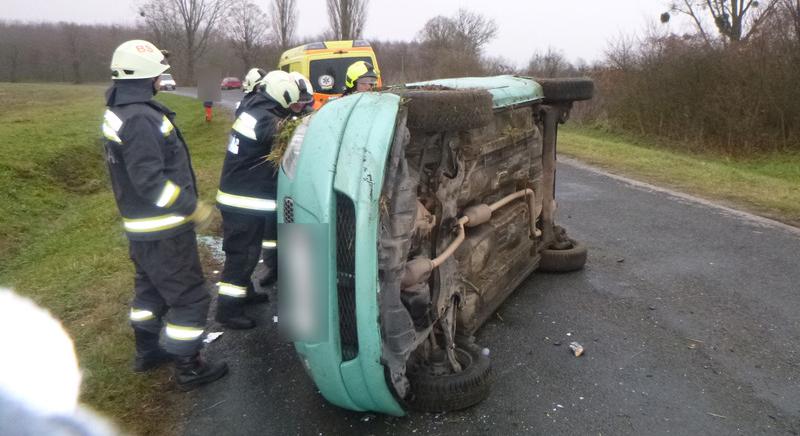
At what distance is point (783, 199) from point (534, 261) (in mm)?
4726

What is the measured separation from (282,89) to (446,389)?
218 cm

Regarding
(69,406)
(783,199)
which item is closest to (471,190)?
(69,406)

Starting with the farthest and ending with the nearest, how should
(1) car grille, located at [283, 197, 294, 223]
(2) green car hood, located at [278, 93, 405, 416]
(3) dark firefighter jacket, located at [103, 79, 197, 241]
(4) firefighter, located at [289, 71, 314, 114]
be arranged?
1. (4) firefighter, located at [289, 71, 314, 114]
2. (3) dark firefighter jacket, located at [103, 79, 197, 241]
3. (1) car grille, located at [283, 197, 294, 223]
4. (2) green car hood, located at [278, 93, 405, 416]

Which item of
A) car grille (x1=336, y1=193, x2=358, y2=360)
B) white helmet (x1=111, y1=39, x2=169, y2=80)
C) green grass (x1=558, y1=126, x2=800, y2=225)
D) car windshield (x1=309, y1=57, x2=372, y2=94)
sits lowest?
green grass (x1=558, y1=126, x2=800, y2=225)

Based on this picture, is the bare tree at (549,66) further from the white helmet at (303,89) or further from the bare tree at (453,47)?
the white helmet at (303,89)

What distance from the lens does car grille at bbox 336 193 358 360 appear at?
241 cm

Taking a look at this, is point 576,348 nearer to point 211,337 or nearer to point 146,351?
point 211,337

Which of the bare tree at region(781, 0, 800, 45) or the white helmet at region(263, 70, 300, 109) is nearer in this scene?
the white helmet at region(263, 70, 300, 109)

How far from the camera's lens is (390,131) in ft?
7.86

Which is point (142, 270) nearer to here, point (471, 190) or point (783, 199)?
point (471, 190)

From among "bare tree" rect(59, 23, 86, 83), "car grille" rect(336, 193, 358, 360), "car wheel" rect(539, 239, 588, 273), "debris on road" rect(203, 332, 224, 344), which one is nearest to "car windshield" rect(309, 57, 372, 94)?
"car wheel" rect(539, 239, 588, 273)

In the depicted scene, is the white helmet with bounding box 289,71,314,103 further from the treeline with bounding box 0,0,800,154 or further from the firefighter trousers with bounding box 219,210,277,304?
the treeline with bounding box 0,0,800,154

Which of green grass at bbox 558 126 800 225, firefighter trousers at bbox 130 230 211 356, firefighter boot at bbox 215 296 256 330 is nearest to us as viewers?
firefighter trousers at bbox 130 230 211 356

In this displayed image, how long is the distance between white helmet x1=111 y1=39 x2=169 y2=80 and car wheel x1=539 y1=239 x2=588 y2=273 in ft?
10.2
